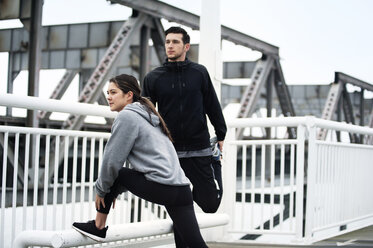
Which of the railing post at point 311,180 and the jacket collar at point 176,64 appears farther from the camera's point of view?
the railing post at point 311,180

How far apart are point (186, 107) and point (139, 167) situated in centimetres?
66

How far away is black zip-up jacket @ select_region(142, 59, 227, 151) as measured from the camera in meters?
3.26

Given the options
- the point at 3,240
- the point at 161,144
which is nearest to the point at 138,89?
the point at 161,144

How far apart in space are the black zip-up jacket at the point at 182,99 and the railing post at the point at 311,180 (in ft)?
6.48

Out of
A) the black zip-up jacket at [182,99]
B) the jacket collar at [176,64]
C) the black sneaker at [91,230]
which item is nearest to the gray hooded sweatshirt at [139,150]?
the black sneaker at [91,230]

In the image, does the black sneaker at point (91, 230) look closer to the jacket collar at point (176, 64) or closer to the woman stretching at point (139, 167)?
the woman stretching at point (139, 167)

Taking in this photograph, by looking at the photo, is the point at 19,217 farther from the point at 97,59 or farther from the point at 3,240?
the point at 97,59

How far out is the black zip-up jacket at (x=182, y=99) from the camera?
10.7 feet

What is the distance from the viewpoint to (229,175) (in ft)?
17.9

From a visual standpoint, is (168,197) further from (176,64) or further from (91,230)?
(176,64)

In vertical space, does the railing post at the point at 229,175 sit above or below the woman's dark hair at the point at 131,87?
below

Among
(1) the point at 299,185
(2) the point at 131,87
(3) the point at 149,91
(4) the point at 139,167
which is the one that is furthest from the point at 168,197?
(1) the point at 299,185

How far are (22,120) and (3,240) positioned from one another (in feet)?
16.2

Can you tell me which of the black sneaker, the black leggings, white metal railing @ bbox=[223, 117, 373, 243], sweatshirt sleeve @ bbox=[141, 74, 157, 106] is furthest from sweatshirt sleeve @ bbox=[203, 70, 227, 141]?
white metal railing @ bbox=[223, 117, 373, 243]
